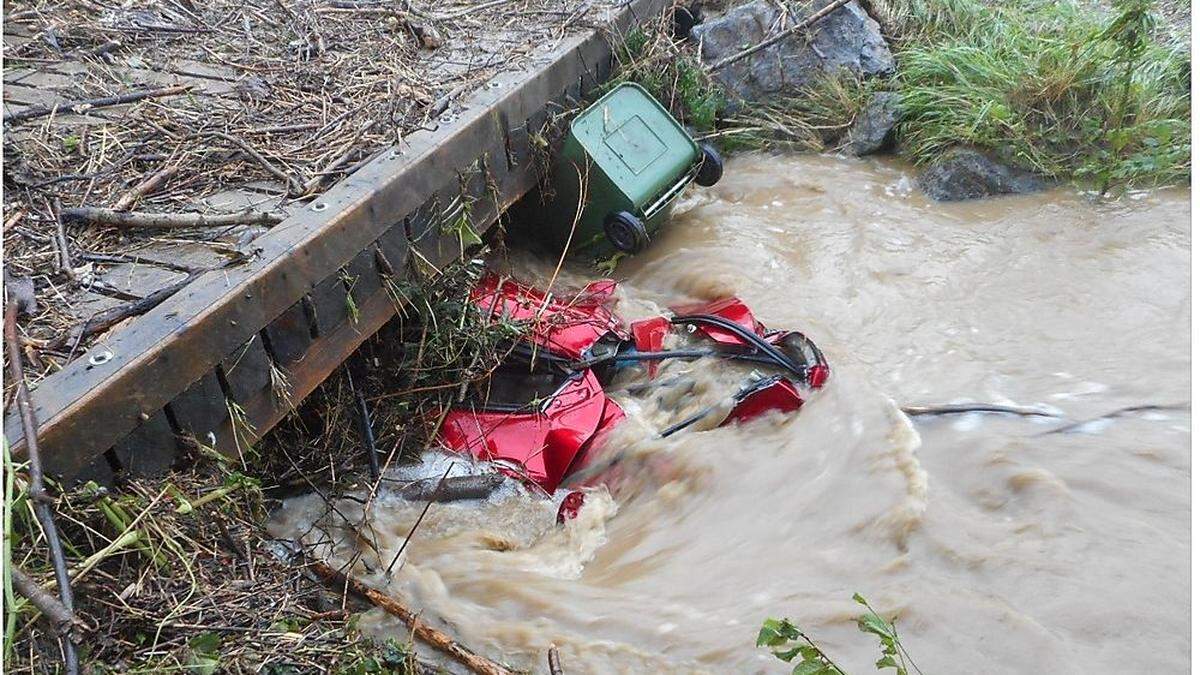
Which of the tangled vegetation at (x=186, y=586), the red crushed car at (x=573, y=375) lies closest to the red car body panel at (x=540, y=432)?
the red crushed car at (x=573, y=375)

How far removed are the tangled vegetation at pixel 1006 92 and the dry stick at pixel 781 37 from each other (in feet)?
0.79

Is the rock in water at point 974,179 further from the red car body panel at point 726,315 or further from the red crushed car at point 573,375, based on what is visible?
the red crushed car at point 573,375

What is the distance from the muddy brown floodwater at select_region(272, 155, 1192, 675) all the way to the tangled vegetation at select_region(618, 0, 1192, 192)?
0.67 metres

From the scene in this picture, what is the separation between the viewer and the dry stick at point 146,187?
355 cm

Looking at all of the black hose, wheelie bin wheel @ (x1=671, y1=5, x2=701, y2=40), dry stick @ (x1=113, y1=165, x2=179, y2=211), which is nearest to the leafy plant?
the black hose

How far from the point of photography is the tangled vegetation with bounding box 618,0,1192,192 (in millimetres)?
6023

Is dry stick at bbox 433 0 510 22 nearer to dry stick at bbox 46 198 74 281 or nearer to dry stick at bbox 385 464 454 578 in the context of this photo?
dry stick at bbox 46 198 74 281

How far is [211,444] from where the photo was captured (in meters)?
3.12

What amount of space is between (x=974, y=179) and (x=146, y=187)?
492 centimetres

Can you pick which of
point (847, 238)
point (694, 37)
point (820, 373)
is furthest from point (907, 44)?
point (820, 373)

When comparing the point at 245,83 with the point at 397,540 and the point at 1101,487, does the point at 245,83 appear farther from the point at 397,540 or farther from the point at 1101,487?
the point at 1101,487

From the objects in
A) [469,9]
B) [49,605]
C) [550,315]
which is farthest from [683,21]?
[49,605]

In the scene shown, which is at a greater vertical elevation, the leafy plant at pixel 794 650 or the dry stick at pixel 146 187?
the dry stick at pixel 146 187

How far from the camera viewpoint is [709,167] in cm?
598
